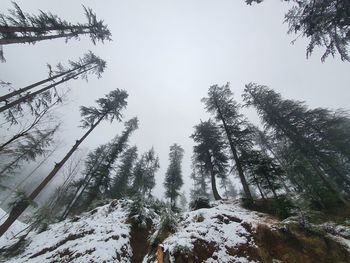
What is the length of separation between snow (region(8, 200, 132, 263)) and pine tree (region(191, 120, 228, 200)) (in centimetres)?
1117

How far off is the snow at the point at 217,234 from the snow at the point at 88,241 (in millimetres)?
3102

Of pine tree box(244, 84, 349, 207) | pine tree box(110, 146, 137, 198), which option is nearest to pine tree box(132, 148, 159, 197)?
pine tree box(110, 146, 137, 198)

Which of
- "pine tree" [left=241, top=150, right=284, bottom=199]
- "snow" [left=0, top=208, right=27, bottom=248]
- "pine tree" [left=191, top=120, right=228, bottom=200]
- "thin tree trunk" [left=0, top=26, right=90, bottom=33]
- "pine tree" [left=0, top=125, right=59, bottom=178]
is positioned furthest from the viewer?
"pine tree" [left=191, top=120, right=228, bottom=200]

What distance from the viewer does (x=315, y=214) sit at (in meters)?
8.96

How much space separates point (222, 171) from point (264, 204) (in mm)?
7914

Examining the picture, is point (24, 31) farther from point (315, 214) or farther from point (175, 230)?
point (315, 214)

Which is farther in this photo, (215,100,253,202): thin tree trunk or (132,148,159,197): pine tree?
(132,148,159,197): pine tree

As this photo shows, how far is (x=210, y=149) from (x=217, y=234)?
1359 centimetres

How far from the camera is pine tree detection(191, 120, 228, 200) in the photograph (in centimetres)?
2006

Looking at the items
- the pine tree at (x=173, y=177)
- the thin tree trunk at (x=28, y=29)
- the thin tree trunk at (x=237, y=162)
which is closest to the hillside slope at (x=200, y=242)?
the thin tree trunk at (x=237, y=162)

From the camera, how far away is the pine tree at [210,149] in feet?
65.8

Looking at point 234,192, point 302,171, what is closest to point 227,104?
point 302,171

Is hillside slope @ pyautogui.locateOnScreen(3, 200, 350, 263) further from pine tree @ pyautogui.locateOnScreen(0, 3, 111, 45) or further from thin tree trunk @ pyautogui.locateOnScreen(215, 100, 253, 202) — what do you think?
pine tree @ pyautogui.locateOnScreen(0, 3, 111, 45)

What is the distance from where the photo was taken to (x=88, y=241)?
9070mm
